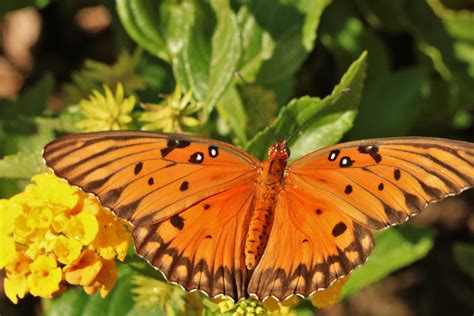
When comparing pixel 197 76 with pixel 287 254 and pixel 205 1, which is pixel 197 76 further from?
pixel 287 254

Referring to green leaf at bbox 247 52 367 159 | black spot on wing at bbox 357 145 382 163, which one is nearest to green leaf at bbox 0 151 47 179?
green leaf at bbox 247 52 367 159

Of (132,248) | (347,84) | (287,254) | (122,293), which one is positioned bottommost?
(122,293)

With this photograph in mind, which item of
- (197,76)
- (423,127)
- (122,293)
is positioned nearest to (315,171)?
(197,76)

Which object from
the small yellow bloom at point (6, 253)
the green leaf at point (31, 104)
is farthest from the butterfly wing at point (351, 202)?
the green leaf at point (31, 104)

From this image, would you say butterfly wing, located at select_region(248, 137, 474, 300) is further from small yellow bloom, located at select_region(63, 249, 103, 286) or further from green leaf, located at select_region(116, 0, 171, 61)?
green leaf, located at select_region(116, 0, 171, 61)

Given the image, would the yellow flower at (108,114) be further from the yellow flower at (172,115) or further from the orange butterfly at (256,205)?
the orange butterfly at (256,205)
